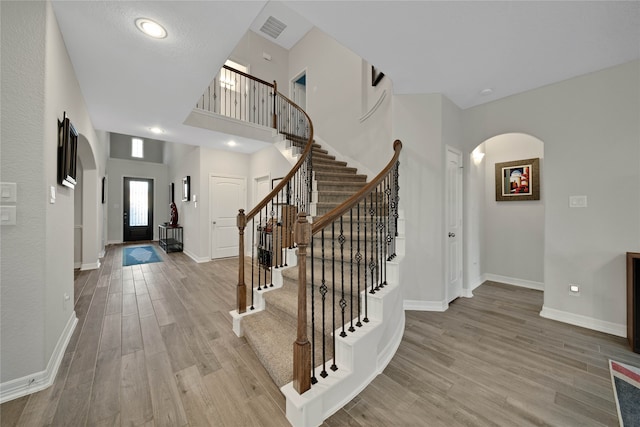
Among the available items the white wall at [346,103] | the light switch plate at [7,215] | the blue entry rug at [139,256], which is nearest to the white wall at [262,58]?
the white wall at [346,103]

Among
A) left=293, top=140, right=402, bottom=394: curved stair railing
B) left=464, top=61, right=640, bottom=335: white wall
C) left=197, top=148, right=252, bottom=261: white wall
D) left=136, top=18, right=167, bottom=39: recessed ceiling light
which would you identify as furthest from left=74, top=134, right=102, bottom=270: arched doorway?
left=464, top=61, right=640, bottom=335: white wall

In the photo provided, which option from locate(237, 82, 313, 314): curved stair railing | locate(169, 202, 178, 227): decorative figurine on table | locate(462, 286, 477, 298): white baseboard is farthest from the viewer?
locate(169, 202, 178, 227): decorative figurine on table


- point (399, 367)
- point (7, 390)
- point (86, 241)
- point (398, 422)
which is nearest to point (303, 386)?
point (398, 422)

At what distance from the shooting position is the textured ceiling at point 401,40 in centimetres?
181

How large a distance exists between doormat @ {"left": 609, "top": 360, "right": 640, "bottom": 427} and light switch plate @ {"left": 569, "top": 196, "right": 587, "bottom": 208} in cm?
157

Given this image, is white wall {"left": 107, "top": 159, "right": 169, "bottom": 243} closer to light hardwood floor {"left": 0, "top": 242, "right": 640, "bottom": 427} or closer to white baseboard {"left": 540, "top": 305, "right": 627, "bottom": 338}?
Answer: light hardwood floor {"left": 0, "top": 242, "right": 640, "bottom": 427}

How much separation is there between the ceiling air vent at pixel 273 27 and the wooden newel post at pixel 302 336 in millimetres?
6934

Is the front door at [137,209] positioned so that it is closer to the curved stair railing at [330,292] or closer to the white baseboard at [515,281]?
the curved stair railing at [330,292]

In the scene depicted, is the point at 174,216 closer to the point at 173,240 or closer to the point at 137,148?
the point at 173,240

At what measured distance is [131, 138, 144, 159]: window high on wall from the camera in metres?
8.84

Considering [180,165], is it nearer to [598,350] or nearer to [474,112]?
[474,112]

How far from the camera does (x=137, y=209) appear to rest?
28.9ft

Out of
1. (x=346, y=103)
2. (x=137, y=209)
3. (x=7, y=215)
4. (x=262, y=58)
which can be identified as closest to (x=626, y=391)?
(x=7, y=215)

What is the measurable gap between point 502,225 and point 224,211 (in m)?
6.00
